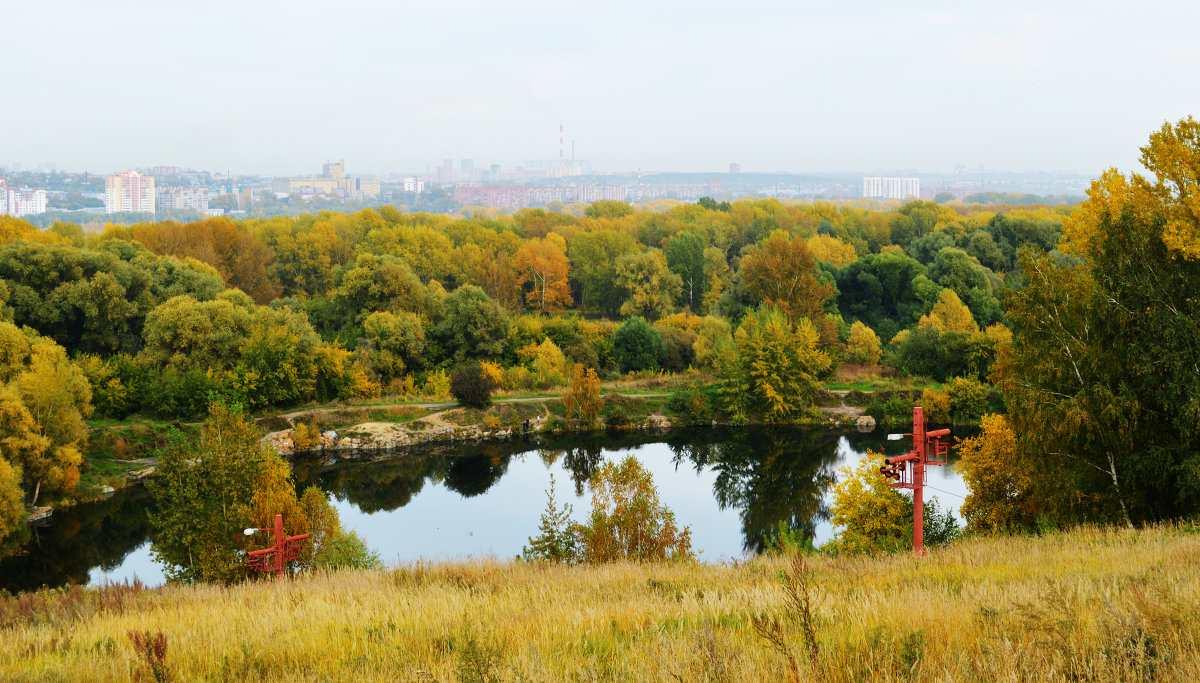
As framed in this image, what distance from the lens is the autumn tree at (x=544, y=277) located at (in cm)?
4850

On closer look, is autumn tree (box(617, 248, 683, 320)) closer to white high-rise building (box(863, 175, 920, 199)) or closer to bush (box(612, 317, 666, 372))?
bush (box(612, 317, 666, 372))

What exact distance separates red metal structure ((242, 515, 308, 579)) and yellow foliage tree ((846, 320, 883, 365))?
28982 millimetres

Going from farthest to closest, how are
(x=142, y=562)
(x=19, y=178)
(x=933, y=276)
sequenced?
(x=19, y=178) < (x=933, y=276) < (x=142, y=562)

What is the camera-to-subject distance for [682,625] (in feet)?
15.5

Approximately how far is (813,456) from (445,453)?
491 inches

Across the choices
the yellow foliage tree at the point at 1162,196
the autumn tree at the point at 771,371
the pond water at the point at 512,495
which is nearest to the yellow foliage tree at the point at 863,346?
the autumn tree at the point at 771,371

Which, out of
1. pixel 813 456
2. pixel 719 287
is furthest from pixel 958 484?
pixel 719 287

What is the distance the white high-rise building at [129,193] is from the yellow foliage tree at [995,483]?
9726 cm

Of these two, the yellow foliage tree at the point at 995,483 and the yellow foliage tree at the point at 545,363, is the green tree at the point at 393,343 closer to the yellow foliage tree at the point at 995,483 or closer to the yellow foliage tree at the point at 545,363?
the yellow foliage tree at the point at 545,363

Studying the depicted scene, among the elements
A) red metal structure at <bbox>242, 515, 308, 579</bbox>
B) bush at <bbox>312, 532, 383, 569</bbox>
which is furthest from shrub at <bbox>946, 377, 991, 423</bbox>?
red metal structure at <bbox>242, 515, 308, 579</bbox>

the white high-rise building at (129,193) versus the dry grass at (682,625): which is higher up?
the white high-rise building at (129,193)

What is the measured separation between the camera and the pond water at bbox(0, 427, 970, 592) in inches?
784

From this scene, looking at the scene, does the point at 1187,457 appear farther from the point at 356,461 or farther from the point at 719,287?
the point at 719,287

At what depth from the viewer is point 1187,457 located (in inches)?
409
